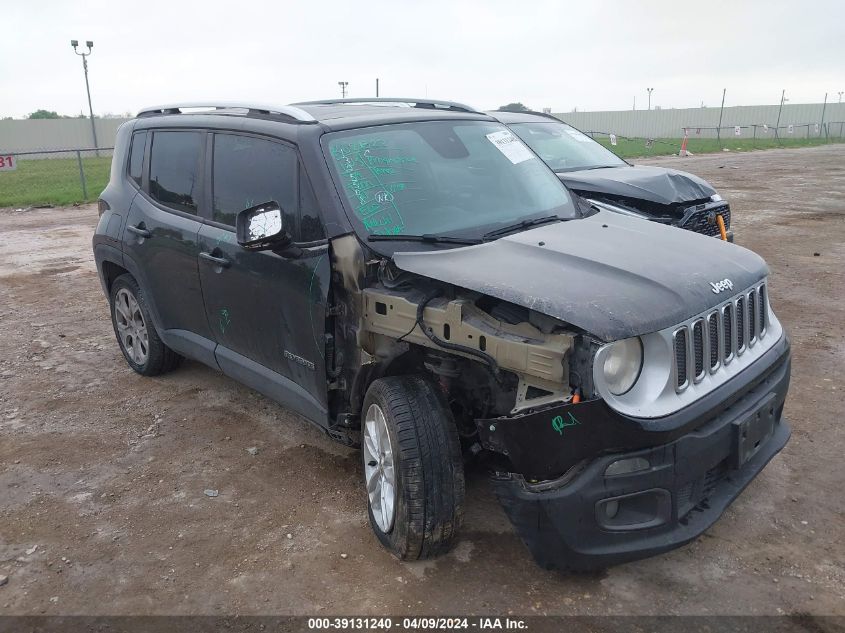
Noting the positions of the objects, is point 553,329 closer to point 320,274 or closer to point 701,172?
point 320,274

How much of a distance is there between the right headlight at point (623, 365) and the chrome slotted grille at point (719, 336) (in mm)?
149

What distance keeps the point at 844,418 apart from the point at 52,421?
5154mm

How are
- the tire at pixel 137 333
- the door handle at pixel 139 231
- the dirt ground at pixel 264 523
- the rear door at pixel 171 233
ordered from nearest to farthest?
the dirt ground at pixel 264 523
the rear door at pixel 171 233
the door handle at pixel 139 231
the tire at pixel 137 333

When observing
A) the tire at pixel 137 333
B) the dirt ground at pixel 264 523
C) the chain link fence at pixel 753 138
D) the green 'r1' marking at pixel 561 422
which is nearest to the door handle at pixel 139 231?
the tire at pixel 137 333

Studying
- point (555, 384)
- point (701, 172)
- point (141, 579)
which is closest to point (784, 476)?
point (555, 384)

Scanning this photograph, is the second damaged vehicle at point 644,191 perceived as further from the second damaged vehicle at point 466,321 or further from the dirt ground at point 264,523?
the second damaged vehicle at point 466,321

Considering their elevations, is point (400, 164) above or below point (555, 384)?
above

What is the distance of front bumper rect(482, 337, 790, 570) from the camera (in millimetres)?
2658

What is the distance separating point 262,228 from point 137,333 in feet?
8.63

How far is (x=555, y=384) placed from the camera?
270cm

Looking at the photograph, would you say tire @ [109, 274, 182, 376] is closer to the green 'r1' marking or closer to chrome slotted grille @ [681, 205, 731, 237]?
the green 'r1' marking

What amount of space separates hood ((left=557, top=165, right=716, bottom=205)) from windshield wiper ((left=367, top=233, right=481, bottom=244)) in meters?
3.69

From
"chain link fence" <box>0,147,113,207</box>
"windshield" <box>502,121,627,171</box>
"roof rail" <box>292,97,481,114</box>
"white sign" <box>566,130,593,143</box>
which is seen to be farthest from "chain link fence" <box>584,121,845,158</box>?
"roof rail" <box>292,97,481,114</box>

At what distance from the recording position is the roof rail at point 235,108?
3.86 m
